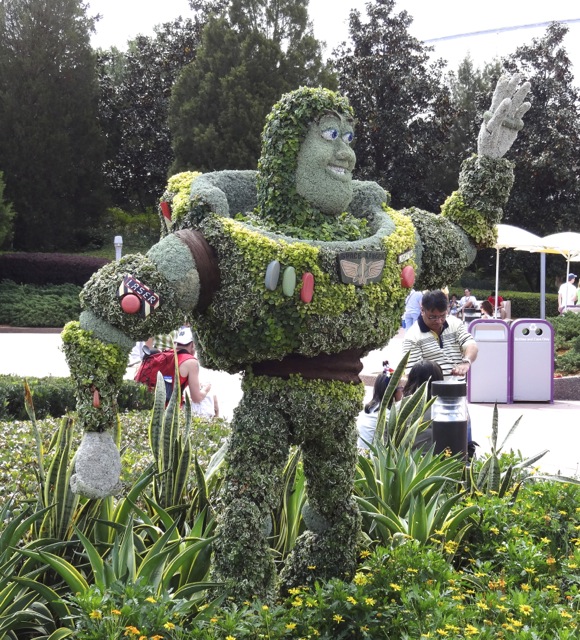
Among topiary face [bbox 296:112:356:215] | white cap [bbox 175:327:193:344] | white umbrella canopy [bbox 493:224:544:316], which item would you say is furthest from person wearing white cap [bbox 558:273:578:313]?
topiary face [bbox 296:112:356:215]

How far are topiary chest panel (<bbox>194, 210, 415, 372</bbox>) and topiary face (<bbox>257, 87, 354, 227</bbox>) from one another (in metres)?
0.21

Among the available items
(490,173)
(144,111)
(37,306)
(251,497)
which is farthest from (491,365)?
(144,111)

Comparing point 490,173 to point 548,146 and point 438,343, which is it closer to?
point 438,343

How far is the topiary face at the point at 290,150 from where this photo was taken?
3.72m

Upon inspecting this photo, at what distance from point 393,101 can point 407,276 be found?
1092 inches

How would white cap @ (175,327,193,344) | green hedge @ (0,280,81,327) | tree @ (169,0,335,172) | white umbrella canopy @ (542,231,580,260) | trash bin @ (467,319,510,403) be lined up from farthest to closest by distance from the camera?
tree @ (169,0,335,172) < green hedge @ (0,280,81,327) < white umbrella canopy @ (542,231,580,260) < trash bin @ (467,319,510,403) < white cap @ (175,327,193,344)

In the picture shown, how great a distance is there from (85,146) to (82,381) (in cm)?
2851

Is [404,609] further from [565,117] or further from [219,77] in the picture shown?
[565,117]

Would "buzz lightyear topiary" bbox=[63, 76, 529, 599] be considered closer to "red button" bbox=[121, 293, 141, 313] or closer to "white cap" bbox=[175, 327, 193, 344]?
"red button" bbox=[121, 293, 141, 313]

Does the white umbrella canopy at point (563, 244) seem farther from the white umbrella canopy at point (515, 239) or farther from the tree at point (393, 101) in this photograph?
the tree at point (393, 101)

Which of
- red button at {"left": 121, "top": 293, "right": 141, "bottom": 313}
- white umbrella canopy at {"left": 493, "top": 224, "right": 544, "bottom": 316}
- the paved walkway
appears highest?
white umbrella canopy at {"left": 493, "top": 224, "right": 544, "bottom": 316}

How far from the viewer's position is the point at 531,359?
11312 millimetres

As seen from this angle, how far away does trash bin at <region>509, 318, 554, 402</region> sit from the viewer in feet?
36.9

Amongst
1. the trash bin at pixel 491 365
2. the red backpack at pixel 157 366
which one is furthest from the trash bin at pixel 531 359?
the red backpack at pixel 157 366
